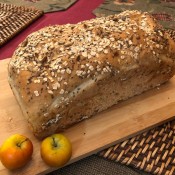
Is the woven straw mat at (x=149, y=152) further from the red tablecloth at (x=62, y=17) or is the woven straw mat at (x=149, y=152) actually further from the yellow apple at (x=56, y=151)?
the red tablecloth at (x=62, y=17)

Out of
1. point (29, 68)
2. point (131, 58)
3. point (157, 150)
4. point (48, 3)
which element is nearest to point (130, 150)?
point (157, 150)

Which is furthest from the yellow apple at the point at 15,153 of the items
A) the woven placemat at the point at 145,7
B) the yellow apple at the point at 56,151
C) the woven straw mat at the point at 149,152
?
the woven placemat at the point at 145,7

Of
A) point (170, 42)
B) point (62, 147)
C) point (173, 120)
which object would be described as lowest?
point (173, 120)

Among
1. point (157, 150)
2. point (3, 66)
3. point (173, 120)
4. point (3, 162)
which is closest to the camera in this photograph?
point (3, 162)

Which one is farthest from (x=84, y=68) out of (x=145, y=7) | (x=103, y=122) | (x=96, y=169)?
(x=145, y=7)

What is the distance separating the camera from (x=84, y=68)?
1124 mm

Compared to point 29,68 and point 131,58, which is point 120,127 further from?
point 29,68

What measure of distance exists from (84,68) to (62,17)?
0.87 metres

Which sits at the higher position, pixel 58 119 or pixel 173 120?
pixel 58 119

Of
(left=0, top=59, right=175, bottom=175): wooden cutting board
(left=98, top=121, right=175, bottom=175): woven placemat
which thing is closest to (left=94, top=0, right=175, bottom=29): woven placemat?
(left=0, top=59, right=175, bottom=175): wooden cutting board

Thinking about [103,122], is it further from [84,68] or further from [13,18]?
[13,18]

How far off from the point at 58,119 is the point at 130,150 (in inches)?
11.3

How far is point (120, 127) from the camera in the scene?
1.19 meters

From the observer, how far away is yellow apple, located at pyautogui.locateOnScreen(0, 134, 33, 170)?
970mm
